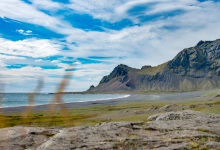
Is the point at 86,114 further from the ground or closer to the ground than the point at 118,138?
closer to the ground

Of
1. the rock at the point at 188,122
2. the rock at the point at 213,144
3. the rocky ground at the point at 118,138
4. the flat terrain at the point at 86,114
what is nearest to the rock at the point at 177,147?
the rocky ground at the point at 118,138

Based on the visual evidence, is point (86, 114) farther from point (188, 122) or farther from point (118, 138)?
point (118, 138)

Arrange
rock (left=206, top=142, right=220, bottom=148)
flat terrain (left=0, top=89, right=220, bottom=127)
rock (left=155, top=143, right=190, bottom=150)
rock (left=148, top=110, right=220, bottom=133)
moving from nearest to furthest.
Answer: flat terrain (left=0, top=89, right=220, bottom=127) → rock (left=155, top=143, right=190, bottom=150) → rock (left=206, top=142, right=220, bottom=148) → rock (left=148, top=110, right=220, bottom=133)

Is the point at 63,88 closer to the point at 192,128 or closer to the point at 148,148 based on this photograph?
the point at 148,148

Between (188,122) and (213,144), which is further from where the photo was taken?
(188,122)

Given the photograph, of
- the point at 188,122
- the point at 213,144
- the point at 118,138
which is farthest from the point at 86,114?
the point at 213,144

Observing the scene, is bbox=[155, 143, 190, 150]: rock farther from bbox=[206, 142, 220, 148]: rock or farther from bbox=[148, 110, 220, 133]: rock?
bbox=[148, 110, 220, 133]: rock

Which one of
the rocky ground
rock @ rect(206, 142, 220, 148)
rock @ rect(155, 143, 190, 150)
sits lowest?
rock @ rect(206, 142, 220, 148)

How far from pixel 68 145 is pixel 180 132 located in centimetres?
453

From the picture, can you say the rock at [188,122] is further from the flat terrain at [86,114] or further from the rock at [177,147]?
the flat terrain at [86,114]

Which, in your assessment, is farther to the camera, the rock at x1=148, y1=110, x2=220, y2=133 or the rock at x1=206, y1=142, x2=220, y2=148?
the rock at x1=148, y1=110, x2=220, y2=133

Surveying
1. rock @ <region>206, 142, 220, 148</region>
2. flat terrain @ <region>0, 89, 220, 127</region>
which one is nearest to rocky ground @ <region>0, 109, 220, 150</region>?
rock @ <region>206, 142, 220, 148</region>

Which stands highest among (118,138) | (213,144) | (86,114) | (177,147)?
(118,138)

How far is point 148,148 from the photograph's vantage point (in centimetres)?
567
